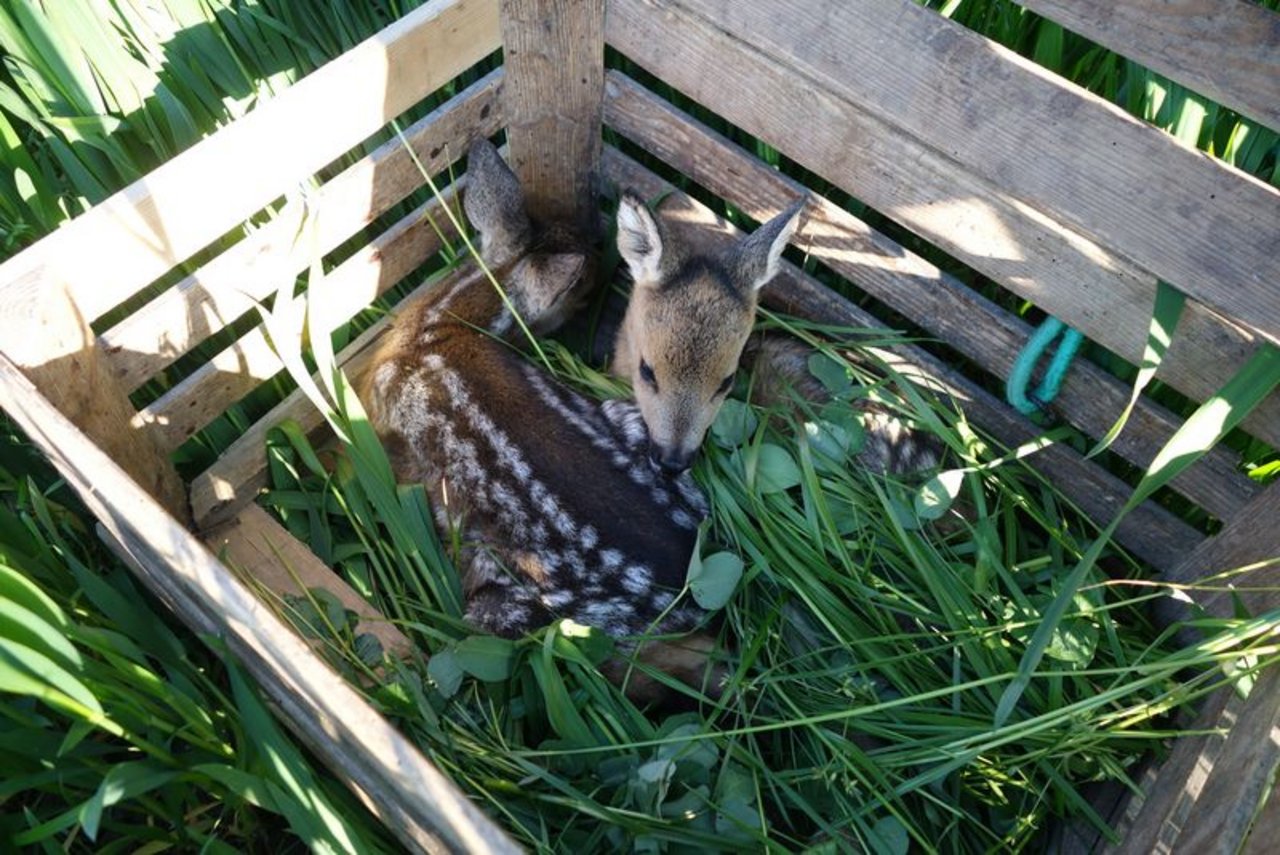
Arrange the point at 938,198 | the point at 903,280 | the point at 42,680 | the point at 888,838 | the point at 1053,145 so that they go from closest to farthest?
the point at 42,680
the point at 1053,145
the point at 888,838
the point at 938,198
the point at 903,280

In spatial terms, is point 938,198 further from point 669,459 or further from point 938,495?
point 669,459

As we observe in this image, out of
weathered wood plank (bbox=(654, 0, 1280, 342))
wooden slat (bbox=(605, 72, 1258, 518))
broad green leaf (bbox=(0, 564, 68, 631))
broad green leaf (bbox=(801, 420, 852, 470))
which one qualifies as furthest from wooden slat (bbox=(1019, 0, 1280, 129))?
broad green leaf (bbox=(0, 564, 68, 631))

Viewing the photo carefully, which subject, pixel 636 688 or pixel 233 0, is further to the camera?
pixel 233 0

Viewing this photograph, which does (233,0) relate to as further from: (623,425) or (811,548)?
(811,548)

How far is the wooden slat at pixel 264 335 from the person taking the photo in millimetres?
2881

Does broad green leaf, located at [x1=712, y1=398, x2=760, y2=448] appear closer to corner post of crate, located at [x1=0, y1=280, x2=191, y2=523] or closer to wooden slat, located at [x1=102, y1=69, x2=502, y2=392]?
wooden slat, located at [x1=102, y1=69, x2=502, y2=392]

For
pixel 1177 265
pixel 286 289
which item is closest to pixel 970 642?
pixel 1177 265

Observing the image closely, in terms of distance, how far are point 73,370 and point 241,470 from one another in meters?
0.79

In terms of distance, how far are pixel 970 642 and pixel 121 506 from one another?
2065 mm

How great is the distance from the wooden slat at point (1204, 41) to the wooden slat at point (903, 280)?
0.89 metres

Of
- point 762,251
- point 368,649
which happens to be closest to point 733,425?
point 762,251

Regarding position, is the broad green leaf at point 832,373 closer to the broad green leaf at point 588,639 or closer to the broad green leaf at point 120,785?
the broad green leaf at point 588,639

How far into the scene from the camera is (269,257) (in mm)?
2793

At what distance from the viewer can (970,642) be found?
2.68 metres
